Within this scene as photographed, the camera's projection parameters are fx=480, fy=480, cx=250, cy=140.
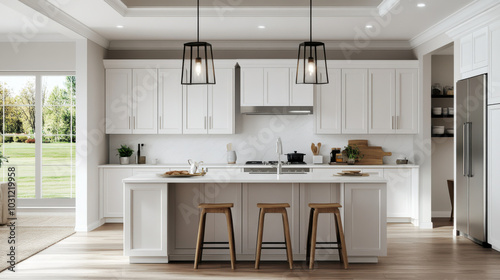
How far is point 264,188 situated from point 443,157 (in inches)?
163

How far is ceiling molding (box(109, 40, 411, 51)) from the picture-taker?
7.34 metres

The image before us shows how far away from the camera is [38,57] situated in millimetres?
7488

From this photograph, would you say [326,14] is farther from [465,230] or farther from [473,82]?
[465,230]

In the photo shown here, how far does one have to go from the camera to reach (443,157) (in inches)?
304

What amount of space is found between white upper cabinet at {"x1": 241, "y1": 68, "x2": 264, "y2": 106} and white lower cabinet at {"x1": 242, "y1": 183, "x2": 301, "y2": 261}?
2.50 metres

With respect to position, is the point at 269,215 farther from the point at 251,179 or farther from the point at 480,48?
the point at 480,48

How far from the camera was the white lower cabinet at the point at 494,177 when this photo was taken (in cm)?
509

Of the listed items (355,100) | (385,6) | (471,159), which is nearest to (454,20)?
(385,6)

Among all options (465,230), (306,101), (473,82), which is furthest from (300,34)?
(465,230)

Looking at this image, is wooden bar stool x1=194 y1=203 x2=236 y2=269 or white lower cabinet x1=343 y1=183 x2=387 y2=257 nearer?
wooden bar stool x1=194 y1=203 x2=236 y2=269

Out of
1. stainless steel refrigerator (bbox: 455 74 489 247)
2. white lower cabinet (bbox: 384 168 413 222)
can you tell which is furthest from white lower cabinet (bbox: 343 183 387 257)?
white lower cabinet (bbox: 384 168 413 222)

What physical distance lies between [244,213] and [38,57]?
4.66 metres

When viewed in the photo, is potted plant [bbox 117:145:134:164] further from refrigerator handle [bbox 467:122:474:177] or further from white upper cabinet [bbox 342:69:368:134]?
refrigerator handle [bbox 467:122:474:177]

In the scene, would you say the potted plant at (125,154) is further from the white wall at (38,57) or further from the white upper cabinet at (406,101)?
the white upper cabinet at (406,101)
